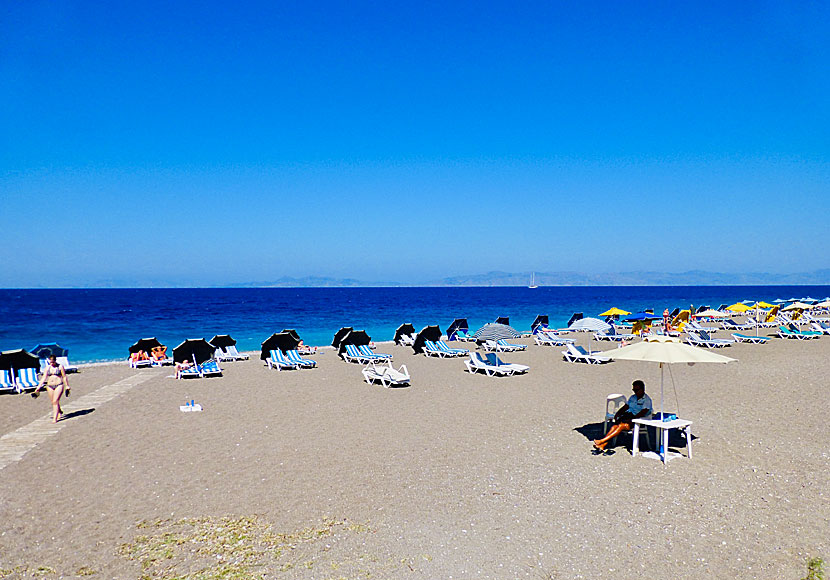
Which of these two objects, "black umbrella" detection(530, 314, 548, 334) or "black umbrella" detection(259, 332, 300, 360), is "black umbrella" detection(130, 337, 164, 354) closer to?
"black umbrella" detection(259, 332, 300, 360)

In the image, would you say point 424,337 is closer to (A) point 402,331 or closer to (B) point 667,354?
(A) point 402,331

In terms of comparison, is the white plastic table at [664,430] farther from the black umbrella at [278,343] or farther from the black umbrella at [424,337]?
the black umbrella at [424,337]

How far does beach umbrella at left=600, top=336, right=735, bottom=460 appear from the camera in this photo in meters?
7.36

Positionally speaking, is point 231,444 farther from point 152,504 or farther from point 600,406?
point 600,406

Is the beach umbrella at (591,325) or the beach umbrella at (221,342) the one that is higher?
the beach umbrella at (591,325)

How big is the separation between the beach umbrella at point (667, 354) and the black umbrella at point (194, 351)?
12.9 meters

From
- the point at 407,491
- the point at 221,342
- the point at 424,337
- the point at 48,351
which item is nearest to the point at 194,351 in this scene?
the point at 221,342

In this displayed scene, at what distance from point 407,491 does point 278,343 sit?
541 inches

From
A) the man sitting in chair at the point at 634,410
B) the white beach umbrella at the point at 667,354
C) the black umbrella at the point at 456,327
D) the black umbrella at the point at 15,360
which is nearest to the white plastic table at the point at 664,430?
the man sitting in chair at the point at 634,410

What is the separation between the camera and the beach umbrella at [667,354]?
24.1ft

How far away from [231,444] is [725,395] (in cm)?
987

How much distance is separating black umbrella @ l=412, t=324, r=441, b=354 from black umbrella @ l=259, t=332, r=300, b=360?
4.55 metres

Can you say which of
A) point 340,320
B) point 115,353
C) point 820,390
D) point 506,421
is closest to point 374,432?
point 506,421

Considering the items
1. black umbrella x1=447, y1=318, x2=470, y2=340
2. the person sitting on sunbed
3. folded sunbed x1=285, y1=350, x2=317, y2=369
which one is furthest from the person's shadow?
black umbrella x1=447, y1=318, x2=470, y2=340
